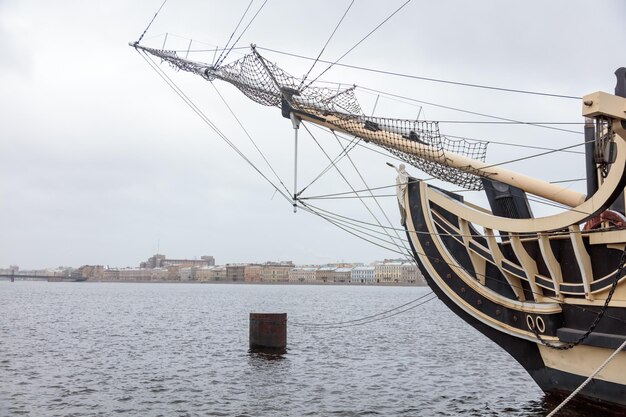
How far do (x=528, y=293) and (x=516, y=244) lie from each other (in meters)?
1.19

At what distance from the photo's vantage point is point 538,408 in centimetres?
1361

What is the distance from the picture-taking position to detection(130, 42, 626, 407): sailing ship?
9.95m

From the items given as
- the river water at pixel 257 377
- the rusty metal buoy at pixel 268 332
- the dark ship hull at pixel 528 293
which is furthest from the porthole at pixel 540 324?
the rusty metal buoy at pixel 268 332

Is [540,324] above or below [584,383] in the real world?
above

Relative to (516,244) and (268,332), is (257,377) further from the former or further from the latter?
(516,244)

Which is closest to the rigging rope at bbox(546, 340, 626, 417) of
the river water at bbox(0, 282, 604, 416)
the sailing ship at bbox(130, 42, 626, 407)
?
the sailing ship at bbox(130, 42, 626, 407)

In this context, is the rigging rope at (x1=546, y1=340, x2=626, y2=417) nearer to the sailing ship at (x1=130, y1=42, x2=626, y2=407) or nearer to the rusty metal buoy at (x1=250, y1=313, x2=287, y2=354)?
the sailing ship at (x1=130, y1=42, x2=626, y2=407)

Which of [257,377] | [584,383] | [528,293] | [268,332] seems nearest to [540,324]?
[528,293]

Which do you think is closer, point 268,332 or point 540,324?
point 540,324

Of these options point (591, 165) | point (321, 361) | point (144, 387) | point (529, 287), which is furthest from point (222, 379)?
point (591, 165)

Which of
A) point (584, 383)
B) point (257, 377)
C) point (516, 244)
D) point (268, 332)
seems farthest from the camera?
point (268, 332)

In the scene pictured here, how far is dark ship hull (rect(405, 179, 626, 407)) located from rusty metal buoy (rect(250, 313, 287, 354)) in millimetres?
11066

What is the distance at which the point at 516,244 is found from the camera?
11078 mm

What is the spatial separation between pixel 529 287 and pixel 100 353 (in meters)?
18.7
